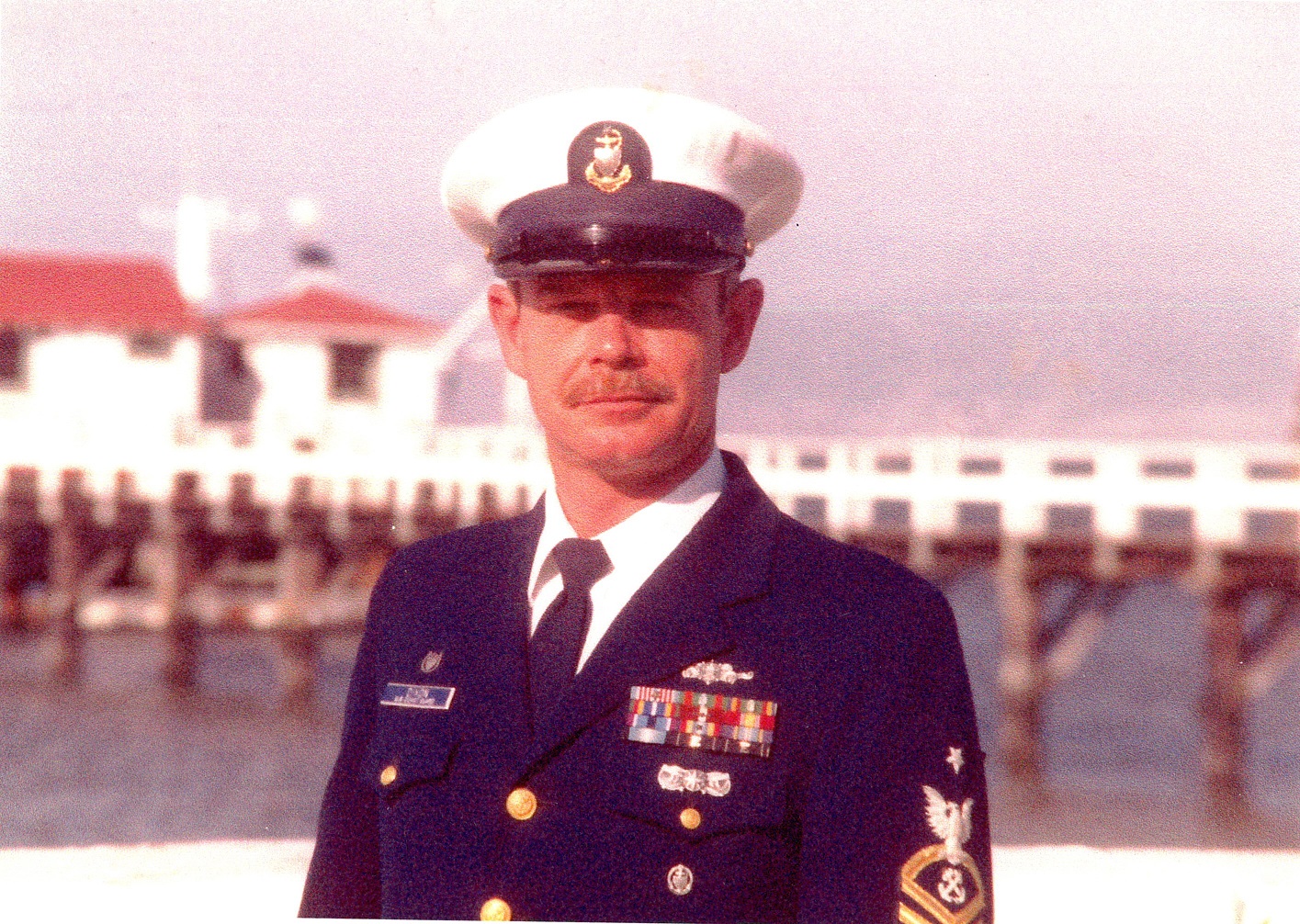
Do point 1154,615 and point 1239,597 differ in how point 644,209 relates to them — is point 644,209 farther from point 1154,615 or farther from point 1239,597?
point 1154,615

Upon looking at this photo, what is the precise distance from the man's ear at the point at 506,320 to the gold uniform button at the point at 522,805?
607mm

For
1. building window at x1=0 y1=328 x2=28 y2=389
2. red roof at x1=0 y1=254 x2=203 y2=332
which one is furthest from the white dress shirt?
building window at x1=0 y1=328 x2=28 y2=389

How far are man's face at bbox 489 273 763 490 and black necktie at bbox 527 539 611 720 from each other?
12 cm

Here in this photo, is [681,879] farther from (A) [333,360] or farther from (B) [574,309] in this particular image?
(A) [333,360]

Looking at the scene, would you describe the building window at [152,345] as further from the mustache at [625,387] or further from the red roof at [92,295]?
Answer: the mustache at [625,387]

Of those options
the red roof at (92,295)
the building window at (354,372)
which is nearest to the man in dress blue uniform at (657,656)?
the red roof at (92,295)

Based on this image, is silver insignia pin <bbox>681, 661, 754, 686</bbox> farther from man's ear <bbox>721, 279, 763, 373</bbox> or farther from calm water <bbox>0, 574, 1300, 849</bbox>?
calm water <bbox>0, 574, 1300, 849</bbox>

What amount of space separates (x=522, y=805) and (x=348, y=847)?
0.41 meters

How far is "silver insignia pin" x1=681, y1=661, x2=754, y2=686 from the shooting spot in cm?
233

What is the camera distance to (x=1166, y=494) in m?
14.5

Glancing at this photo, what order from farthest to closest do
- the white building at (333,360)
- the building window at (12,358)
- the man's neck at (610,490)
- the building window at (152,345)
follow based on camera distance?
the white building at (333,360) → the building window at (152,345) → the building window at (12,358) → the man's neck at (610,490)

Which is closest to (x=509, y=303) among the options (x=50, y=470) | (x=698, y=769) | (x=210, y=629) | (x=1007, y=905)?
(x=698, y=769)

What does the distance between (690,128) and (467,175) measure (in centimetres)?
37

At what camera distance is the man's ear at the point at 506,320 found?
2406mm
